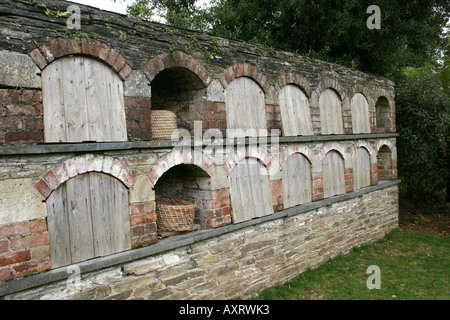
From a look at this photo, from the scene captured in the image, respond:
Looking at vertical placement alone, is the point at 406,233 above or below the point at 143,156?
below

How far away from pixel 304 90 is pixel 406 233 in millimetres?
5650

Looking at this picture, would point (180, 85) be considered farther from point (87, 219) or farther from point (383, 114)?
point (383, 114)

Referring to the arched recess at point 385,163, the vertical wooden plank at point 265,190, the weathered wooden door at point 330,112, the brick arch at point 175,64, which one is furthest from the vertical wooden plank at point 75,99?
the arched recess at point 385,163

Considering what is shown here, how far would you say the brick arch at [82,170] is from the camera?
3770 millimetres

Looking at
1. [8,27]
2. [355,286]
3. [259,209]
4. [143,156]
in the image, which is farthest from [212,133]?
[355,286]

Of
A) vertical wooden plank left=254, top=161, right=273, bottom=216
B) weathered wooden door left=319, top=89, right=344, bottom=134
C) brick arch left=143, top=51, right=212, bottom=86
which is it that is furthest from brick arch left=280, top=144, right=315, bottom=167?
brick arch left=143, top=51, right=212, bottom=86

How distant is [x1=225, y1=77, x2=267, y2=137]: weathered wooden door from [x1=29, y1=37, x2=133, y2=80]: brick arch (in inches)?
72.5

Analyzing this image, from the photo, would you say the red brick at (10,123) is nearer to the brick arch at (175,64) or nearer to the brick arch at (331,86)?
the brick arch at (175,64)

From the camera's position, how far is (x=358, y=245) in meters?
8.51

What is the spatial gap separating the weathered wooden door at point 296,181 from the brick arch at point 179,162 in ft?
6.23

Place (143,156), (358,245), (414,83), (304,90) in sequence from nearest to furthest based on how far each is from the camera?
(143,156) → (304,90) → (358,245) → (414,83)

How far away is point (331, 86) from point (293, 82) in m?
1.39

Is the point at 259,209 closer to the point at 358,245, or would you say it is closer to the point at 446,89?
the point at 358,245

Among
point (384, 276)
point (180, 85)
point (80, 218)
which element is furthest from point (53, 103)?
point (384, 276)
